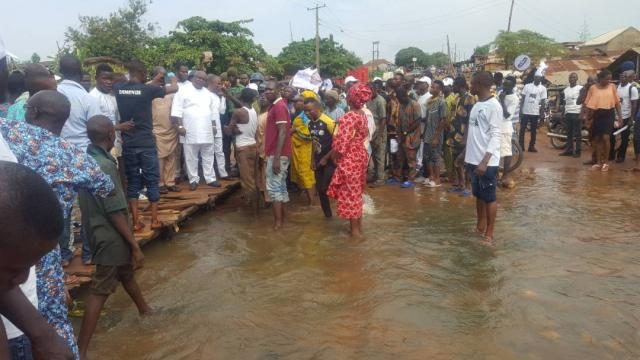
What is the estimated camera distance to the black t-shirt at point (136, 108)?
228 inches

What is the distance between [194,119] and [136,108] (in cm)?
172

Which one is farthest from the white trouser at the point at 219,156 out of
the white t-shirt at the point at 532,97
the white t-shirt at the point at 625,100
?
the white t-shirt at the point at 625,100

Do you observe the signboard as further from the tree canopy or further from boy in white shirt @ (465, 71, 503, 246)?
the tree canopy

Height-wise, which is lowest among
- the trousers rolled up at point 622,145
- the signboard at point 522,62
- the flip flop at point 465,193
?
the flip flop at point 465,193

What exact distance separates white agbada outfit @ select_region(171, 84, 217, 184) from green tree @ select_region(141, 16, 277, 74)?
1489cm

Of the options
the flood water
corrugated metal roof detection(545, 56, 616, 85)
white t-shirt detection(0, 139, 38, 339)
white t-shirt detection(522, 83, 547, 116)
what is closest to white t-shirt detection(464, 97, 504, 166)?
the flood water

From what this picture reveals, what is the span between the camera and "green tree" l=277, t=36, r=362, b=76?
39656mm

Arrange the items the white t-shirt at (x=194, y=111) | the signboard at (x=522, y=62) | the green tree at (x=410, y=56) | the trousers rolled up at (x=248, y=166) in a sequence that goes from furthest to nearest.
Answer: the green tree at (x=410, y=56)
the signboard at (x=522, y=62)
the white t-shirt at (x=194, y=111)
the trousers rolled up at (x=248, y=166)

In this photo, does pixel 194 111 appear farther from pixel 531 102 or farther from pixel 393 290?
pixel 531 102

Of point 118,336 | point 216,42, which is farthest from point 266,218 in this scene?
point 216,42

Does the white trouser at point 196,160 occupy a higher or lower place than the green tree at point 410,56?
lower

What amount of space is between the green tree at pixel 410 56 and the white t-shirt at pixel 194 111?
70.5 m

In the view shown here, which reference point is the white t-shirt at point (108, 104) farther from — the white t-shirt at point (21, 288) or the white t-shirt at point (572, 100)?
the white t-shirt at point (572, 100)

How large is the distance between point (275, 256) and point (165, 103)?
3.23m
